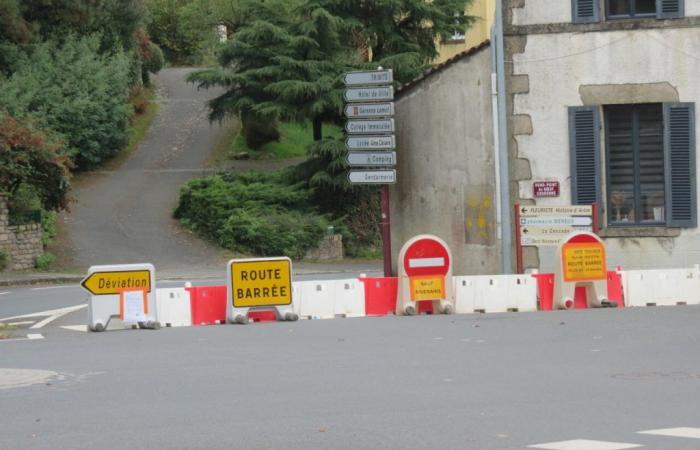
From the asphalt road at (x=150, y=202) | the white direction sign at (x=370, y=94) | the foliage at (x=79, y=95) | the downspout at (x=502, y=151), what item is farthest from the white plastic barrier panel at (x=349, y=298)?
the foliage at (x=79, y=95)

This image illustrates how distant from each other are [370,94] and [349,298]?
149 inches

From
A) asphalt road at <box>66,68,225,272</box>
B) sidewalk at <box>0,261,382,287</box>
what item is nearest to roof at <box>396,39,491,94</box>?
sidewalk at <box>0,261,382,287</box>

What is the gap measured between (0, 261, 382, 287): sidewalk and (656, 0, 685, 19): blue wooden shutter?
37.8 ft

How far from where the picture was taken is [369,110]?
64.0 ft

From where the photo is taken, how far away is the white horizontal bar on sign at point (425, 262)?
16.9 meters

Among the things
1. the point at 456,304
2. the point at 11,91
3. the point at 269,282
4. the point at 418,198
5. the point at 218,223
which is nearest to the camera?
the point at 269,282

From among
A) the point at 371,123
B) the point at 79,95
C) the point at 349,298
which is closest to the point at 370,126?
the point at 371,123

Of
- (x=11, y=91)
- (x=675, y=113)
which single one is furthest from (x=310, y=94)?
(x=675, y=113)

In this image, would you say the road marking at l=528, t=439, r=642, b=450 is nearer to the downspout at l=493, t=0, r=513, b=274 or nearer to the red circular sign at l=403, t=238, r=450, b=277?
the red circular sign at l=403, t=238, r=450, b=277

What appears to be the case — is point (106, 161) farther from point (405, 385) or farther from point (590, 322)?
point (405, 385)

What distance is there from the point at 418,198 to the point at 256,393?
13.2 metres

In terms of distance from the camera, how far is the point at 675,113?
19.7 metres

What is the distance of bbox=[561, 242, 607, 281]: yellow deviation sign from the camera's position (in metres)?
17.2

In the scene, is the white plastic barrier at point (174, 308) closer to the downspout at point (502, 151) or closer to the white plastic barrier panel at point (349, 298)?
the white plastic barrier panel at point (349, 298)
